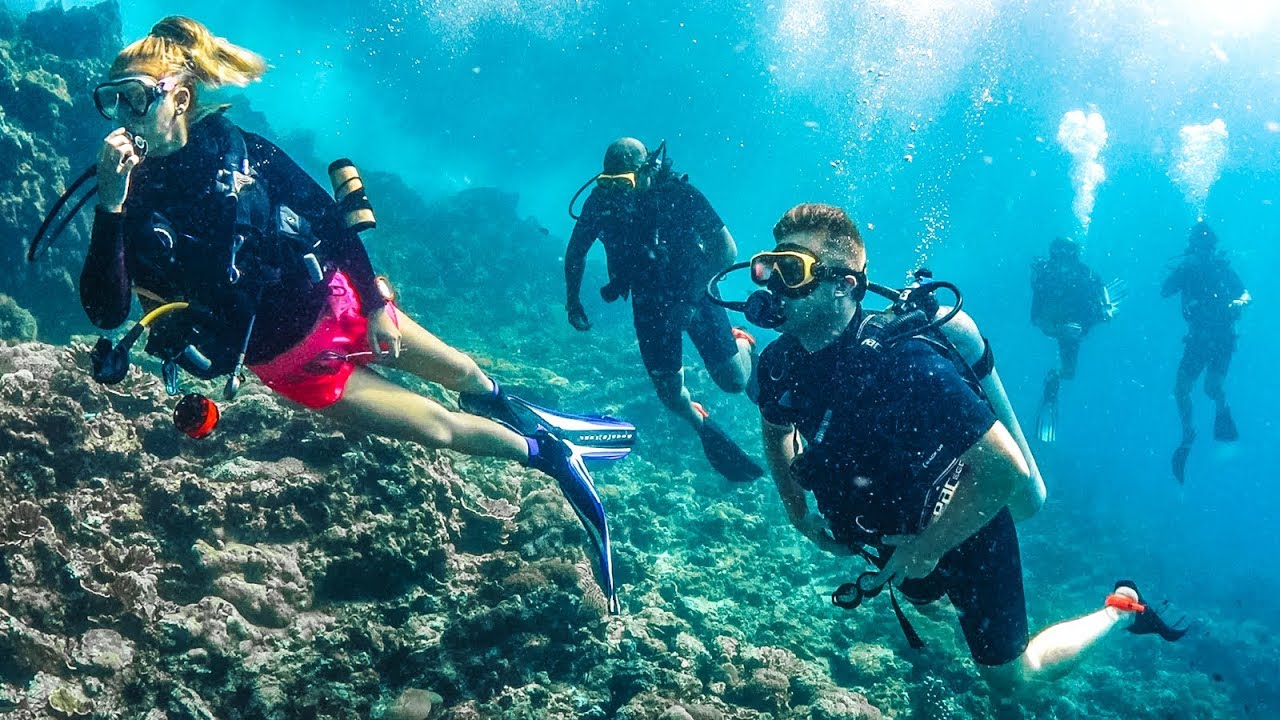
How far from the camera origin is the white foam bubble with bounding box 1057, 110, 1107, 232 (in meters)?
66.5

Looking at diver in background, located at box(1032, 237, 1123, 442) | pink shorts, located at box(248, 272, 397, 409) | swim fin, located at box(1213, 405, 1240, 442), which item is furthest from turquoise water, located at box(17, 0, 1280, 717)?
pink shorts, located at box(248, 272, 397, 409)

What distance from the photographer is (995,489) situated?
2484 millimetres

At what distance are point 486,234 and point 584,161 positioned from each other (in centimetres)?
3485

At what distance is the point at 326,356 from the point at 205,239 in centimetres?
75

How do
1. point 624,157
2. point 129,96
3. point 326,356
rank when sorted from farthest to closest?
point 624,157 → point 326,356 → point 129,96

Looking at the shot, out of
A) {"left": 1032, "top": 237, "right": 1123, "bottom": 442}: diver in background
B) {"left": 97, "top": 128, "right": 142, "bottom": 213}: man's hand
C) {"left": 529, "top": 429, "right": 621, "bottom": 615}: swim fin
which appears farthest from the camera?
{"left": 1032, "top": 237, "right": 1123, "bottom": 442}: diver in background

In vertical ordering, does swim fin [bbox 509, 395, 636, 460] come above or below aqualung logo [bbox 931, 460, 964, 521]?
above

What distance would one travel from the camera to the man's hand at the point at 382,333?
313 centimetres

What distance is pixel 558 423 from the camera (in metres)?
4.96

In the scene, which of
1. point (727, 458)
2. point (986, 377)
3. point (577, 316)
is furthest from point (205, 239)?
point (727, 458)

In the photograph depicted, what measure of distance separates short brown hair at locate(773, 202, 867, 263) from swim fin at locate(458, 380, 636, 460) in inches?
92.9

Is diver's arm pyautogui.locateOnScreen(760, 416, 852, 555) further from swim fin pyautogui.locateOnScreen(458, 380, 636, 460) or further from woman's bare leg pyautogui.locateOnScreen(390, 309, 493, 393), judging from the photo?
woman's bare leg pyautogui.locateOnScreen(390, 309, 493, 393)

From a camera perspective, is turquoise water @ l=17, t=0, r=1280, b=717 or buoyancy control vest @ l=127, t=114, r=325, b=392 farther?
turquoise water @ l=17, t=0, r=1280, b=717

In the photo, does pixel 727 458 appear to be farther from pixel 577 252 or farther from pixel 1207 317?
pixel 1207 317
